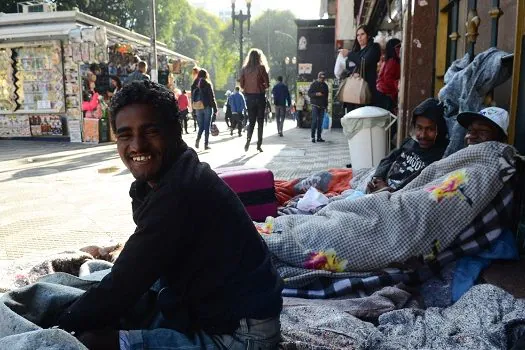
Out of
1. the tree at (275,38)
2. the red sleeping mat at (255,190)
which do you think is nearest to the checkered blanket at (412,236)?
the red sleeping mat at (255,190)

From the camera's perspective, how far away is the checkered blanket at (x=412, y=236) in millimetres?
2900

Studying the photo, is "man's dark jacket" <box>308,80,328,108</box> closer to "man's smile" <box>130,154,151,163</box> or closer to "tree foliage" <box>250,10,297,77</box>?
"man's smile" <box>130,154,151,163</box>

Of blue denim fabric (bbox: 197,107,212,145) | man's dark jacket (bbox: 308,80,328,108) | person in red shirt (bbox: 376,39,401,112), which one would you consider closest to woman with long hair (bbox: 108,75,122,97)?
blue denim fabric (bbox: 197,107,212,145)

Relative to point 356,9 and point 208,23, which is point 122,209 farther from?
point 208,23

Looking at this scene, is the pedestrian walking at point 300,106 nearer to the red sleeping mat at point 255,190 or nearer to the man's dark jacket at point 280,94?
the man's dark jacket at point 280,94

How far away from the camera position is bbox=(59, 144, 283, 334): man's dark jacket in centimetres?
171

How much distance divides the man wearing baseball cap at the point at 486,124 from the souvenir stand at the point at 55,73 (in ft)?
35.6

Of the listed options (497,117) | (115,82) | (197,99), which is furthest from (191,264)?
(115,82)

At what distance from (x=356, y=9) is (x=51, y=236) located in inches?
531

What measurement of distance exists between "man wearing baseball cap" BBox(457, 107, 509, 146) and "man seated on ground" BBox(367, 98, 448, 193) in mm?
770

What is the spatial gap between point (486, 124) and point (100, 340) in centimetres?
247

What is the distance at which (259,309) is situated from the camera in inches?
71.8

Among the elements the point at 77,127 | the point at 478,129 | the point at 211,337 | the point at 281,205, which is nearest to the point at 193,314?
the point at 211,337

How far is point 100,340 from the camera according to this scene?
175cm
